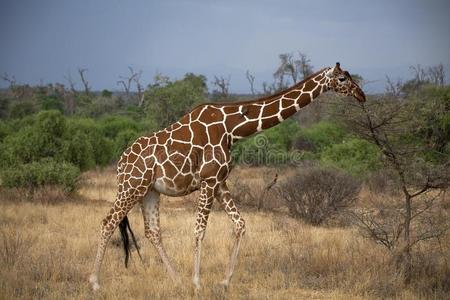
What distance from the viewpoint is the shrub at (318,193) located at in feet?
36.8

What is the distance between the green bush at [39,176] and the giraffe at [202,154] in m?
6.96

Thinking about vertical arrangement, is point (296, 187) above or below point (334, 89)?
below

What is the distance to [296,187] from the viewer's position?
38.1 ft

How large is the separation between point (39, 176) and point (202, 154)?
7680mm

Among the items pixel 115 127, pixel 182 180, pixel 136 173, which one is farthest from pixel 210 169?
pixel 115 127

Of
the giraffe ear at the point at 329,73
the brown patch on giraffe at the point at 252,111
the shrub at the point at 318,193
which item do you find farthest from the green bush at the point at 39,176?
the giraffe ear at the point at 329,73

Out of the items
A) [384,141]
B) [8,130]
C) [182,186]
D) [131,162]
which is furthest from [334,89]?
[8,130]

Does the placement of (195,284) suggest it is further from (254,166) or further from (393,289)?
(254,166)

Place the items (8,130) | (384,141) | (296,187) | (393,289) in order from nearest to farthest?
(393,289) < (384,141) < (296,187) < (8,130)

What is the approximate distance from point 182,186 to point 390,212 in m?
3.75

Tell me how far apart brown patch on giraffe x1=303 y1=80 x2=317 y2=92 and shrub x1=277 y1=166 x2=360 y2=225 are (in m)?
5.03

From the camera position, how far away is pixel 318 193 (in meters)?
11.4

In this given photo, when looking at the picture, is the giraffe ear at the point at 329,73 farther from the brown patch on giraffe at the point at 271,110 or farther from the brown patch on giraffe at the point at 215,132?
the brown patch on giraffe at the point at 215,132

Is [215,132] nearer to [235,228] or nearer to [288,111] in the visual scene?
[288,111]
